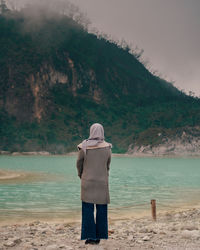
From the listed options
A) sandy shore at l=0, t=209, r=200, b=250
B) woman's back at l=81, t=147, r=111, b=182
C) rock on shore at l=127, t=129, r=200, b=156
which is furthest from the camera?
rock on shore at l=127, t=129, r=200, b=156

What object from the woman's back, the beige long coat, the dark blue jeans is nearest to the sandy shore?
the dark blue jeans

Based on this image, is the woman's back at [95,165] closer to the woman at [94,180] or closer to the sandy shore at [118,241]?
the woman at [94,180]

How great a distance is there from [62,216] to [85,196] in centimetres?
941

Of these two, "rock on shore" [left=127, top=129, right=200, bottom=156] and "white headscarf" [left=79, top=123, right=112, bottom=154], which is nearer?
"white headscarf" [left=79, top=123, right=112, bottom=154]

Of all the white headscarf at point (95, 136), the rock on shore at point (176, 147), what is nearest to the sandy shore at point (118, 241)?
the white headscarf at point (95, 136)

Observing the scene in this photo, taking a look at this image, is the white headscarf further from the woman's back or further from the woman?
the woman's back

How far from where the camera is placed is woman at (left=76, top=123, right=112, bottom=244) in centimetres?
760

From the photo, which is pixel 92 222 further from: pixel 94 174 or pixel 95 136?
pixel 95 136

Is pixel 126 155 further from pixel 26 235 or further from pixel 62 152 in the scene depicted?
pixel 26 235

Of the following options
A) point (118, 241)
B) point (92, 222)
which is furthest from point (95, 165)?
point (118, 241)

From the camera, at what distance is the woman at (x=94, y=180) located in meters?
7.60

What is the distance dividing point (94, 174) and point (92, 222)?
965mm

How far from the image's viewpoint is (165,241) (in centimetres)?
831

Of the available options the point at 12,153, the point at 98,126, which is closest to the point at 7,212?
the point at 98,126
